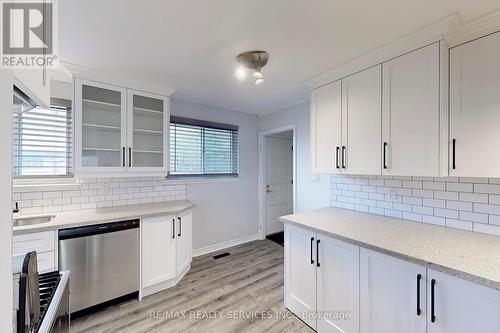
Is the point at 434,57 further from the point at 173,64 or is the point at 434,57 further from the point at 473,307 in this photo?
the point at 173,64

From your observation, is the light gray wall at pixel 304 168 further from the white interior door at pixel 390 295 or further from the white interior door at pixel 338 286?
the white interior door at pixel 390 295

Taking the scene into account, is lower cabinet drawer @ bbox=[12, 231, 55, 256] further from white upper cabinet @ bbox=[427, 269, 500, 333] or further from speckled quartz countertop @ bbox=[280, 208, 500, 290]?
white upper cabinet @ bbox=[427, 269, 500, 333]

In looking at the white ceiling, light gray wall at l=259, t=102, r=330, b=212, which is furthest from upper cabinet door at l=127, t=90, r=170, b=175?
light gray wall at l=259, t=102, r=330, b=212


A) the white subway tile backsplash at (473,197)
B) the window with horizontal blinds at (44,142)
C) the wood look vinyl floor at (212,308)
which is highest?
the window with horizontal blinds at (44,142)

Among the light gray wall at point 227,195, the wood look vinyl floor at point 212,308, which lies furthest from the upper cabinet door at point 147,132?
the wood look vinyl floor at point 212,308

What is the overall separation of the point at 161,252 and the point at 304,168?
7.33 ft

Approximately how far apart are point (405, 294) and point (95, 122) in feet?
10.3

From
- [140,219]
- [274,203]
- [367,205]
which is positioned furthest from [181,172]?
[367,205]

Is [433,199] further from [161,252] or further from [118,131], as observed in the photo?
[118,131]

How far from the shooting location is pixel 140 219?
2336mm

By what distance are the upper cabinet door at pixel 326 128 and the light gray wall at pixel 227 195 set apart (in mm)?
1724

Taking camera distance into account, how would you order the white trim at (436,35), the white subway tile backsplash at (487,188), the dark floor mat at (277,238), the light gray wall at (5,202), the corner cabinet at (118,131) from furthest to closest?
the dark floor mat at (277,238) → the corner cabinet at (118,131) → the white subway tile backsplash at (487,188) → the white trim at (436,35) → the light gray wall at (5,202)

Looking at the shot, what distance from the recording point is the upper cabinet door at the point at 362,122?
1.96m

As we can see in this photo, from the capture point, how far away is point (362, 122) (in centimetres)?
206
